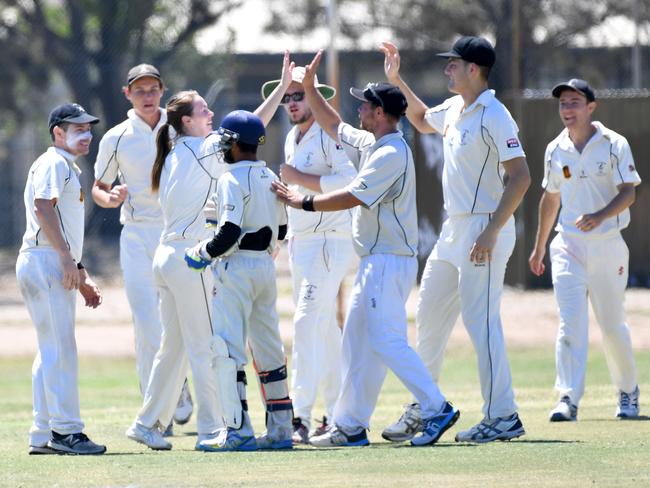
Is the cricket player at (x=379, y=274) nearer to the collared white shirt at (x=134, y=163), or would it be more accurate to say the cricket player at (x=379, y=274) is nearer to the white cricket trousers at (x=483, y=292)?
the white cricket trousers at (x=483, y=292)

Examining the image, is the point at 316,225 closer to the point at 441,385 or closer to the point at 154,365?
the point at 154,365

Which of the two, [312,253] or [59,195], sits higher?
[59,195]

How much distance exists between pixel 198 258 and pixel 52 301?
972mm

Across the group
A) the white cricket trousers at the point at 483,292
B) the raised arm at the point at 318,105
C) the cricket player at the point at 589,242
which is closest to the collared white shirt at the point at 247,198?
the raised arm at the point at 318,105

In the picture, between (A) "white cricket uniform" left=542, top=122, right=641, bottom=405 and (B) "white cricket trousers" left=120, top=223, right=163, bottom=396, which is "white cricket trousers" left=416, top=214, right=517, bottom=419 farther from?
(B) "white cricket trousers" left=120, top=223, right=163, bottom=396

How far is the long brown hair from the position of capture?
8820 millimetres

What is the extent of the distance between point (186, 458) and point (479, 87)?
9.19ft

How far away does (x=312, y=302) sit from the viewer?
944 centimetres

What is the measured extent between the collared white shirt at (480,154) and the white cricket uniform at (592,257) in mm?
1613

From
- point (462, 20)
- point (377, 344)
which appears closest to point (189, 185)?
point (377, 344)

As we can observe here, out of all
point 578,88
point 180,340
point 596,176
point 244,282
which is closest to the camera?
point 244,282

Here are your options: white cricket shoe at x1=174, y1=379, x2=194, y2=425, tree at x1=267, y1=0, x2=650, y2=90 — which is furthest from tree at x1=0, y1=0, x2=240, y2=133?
white cricket shoe at x1=174, y1=379, x2=194, y2=425

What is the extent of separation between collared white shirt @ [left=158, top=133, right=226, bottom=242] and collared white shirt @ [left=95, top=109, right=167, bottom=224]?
100 centimetres

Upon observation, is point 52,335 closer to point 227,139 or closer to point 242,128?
point 227,139
